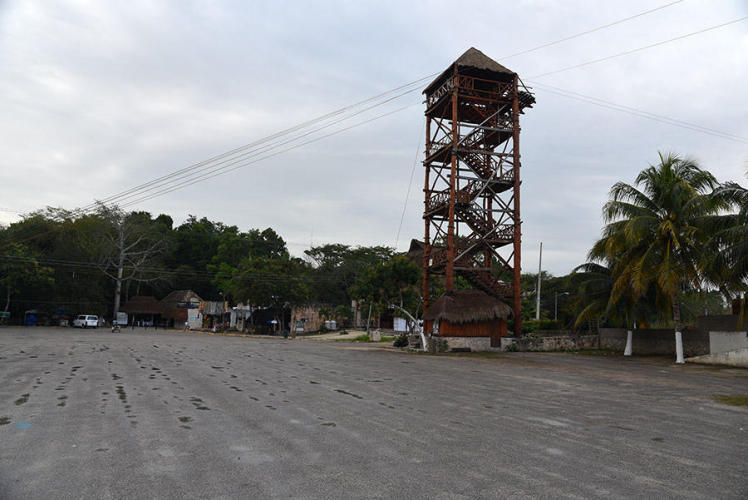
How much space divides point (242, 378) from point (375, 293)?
63.4 ft

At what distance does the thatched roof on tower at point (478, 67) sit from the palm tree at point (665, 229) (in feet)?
38.1

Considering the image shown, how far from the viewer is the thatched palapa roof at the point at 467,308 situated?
28734mm

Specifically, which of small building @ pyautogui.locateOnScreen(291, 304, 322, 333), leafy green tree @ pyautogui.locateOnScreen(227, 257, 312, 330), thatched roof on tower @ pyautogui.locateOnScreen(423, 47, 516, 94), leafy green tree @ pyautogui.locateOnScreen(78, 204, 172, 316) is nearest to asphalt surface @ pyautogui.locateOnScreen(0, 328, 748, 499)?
thatched roof on tower @ pyautogui.locateOnScreen(423, 47, 516, 94)

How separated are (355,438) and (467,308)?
22966mm

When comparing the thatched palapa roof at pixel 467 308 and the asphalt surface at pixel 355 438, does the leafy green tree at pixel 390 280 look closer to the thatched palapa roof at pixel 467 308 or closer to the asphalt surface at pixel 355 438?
the thatched palapa roof at pixel 467 308

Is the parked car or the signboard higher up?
the signboard

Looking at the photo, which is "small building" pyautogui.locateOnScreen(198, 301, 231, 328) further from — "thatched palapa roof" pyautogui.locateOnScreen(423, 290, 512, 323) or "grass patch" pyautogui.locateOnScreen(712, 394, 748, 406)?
"grass patch" pyautogui.locateOnScreen(712, 394, 748, 406)

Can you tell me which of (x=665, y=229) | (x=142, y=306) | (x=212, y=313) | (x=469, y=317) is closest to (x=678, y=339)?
(x=665, y=229)

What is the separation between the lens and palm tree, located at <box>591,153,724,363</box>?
74.9 feet

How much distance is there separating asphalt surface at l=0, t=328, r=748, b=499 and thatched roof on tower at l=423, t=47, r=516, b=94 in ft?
78.2

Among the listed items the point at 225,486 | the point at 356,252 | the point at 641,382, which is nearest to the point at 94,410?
the point at 225,486

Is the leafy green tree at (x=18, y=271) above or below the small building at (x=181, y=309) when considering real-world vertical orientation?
above

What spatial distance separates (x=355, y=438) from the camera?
7035 millimetres

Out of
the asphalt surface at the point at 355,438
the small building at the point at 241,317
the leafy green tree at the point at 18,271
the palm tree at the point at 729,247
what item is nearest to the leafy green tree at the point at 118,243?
the leafy green tree at the point at 18,271
